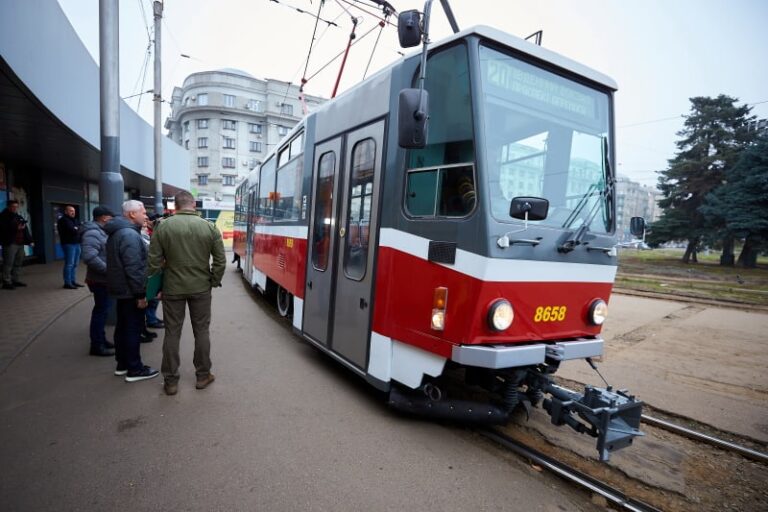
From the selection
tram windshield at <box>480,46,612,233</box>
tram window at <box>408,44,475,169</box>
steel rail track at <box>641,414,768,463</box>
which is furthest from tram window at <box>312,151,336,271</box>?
steel rail track at <box>641,414,768,463</box>

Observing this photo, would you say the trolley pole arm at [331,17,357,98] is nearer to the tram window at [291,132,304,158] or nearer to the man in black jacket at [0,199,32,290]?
the tram window at [291,132,304,158]

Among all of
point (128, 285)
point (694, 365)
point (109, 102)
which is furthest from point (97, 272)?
point (694, 365)

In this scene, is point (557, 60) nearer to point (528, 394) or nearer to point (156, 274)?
point (528, 394)

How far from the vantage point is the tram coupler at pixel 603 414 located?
2.81 m

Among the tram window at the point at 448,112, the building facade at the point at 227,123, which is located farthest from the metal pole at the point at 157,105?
the building facade at the point at 227,123

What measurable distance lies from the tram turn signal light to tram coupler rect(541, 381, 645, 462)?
108cm

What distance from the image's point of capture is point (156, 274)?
3969 mm

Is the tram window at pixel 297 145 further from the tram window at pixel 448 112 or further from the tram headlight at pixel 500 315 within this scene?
the tram headlight at pixel 500 315

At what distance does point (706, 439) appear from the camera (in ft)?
12.0

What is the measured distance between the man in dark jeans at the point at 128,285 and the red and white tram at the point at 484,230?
2173 millimetres

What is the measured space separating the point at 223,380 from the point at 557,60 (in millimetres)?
4632

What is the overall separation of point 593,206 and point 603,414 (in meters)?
1.75

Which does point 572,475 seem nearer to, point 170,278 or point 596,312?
point 596,312

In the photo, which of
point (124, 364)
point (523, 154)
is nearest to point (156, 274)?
point (124, 364)
